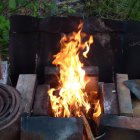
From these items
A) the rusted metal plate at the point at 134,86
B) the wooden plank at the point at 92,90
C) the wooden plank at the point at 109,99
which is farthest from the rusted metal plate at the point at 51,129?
the rusted metal plate at the point at 134,86

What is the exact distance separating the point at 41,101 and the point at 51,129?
0.59 metres

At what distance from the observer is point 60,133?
3.07 m

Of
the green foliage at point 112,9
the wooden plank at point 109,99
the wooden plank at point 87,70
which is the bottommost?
the wooden plank at point 109,99

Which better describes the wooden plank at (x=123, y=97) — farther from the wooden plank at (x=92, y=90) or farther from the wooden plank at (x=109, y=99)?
the wooden plank at (x=92, y=90)

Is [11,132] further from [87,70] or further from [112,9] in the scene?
[112,9]

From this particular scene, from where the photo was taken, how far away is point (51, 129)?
3096mm

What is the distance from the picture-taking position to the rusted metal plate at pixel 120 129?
317 cm

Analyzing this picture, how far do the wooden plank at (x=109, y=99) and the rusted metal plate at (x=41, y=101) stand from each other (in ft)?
1.91

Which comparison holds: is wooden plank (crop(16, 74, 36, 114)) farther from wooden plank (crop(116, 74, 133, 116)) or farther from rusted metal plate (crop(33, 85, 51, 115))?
wooden plank (crop(116, 74, 133, 116))

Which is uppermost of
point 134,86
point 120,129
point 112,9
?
point 112,9

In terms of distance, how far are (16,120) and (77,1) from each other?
3597mm

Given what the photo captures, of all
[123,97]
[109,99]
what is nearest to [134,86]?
[123,97]

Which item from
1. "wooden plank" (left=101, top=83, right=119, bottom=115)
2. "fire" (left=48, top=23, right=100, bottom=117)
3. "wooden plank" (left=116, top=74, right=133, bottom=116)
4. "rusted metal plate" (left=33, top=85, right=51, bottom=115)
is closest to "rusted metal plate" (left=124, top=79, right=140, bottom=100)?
"wooden plank" (left=116, top=74, right=133, bottom=116)

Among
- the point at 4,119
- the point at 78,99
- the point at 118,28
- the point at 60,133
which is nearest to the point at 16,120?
the point at 4,119
